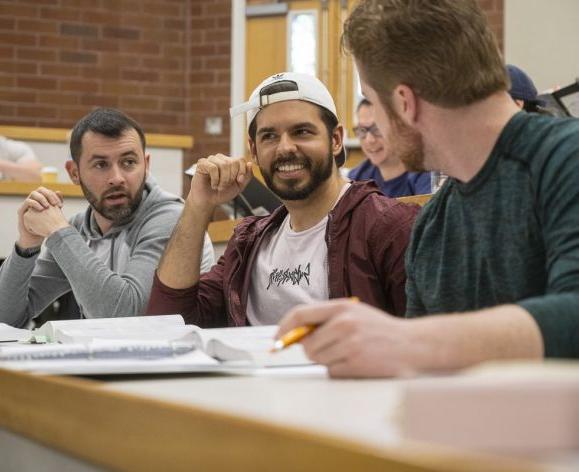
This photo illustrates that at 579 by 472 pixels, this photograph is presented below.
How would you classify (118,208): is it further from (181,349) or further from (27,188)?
(181,349)

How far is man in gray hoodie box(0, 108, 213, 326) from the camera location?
7.91 ft

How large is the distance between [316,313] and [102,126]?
1921mm

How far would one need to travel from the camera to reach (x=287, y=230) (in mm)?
2084

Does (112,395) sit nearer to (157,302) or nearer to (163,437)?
(163,437)

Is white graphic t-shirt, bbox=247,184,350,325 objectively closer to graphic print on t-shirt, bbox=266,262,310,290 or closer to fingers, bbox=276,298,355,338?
graphic print on t-shirt, bbox=266,262,310,290

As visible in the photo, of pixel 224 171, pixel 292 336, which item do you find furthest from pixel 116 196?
→ pixel 292 336

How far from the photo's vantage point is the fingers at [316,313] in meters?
0.89

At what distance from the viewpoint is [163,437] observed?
631 millimetres

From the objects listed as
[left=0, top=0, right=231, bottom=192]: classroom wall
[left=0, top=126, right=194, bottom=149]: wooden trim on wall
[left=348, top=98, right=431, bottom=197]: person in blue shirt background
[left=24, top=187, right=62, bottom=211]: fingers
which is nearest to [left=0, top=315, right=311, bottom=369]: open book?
[left=24, top=187, right=62, bottom=211]: fingers

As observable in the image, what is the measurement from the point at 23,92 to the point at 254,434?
232 inches

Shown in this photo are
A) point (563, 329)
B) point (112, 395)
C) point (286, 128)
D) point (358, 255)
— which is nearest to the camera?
point (112, 395)

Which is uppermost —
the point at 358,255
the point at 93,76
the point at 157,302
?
the point at 93,76

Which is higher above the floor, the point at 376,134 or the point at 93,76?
the point at 93,76

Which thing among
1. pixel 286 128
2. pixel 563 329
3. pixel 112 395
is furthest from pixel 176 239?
pixel 112 395
